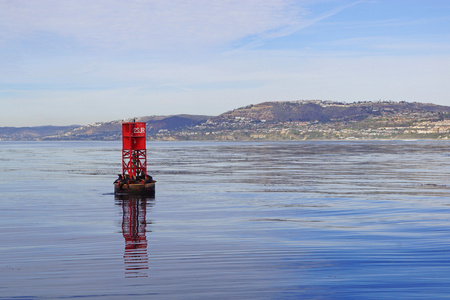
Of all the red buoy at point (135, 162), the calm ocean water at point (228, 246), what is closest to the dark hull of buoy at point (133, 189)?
the red buoy at point (135, 162)

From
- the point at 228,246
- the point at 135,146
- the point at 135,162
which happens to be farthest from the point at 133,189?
the point at 228,246

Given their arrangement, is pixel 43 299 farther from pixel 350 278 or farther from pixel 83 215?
pixel 83 215

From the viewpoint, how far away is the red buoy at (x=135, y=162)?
41750mm

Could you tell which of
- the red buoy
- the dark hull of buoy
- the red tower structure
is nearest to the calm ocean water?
the dark hull of buoy

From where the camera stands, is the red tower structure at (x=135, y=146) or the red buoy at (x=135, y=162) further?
the red tower structure at (x=135, y=146)

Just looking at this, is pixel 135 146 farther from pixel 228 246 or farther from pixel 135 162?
pixel 228 246

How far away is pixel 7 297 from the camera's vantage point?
13648mm

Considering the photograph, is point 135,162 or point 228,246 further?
point 135,162

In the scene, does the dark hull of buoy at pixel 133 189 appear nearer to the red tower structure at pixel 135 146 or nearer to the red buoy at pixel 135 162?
the red buoy at pixel 135 162

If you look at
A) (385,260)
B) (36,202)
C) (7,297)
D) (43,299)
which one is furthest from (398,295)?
(36,202)

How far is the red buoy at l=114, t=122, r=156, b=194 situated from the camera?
41750mm

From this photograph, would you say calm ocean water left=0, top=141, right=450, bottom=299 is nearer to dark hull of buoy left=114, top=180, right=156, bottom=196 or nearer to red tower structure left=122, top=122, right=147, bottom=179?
dark hull of buoy left=114, top=180, right=156, bottom=196

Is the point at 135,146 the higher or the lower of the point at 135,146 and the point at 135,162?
the higher

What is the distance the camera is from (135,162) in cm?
4366
